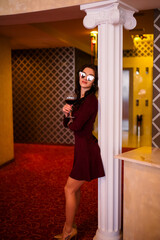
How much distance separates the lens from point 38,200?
10.4ft

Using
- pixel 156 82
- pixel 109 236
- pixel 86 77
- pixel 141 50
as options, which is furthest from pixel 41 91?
pixel 109 236

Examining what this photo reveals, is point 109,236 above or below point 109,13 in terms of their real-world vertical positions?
below

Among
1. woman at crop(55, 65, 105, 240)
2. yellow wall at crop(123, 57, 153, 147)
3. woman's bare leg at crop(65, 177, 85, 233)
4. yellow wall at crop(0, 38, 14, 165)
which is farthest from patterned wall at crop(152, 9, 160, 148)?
yellow wall at crop(123, 57, 153, 147)

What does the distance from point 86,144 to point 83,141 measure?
3cm

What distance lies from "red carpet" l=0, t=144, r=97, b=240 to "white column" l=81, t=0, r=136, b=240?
0.38 meters

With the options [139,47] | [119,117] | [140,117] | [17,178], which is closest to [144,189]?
[119,117]

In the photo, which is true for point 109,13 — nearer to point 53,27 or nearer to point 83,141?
point 83,141

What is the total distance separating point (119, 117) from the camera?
2.15m

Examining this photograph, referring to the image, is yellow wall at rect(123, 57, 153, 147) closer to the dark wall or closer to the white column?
the dark wall

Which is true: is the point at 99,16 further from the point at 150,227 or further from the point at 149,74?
the point at 149,74

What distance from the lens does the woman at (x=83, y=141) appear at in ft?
6.54

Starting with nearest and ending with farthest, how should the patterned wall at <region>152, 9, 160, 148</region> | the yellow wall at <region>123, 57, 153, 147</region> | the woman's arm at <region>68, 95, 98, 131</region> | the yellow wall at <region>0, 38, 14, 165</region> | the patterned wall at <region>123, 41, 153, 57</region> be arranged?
the woman's arm at <region>68, 95, 98, 131</region> → the patterned wall at <region>152, 9, 160, 148</region> → the yellow wall at <region>0, 38, 14, 165</region> → the patterned wall at <region>123, 41, 153, 57</region> → the yellow wall at <region>123, 57, 153, 147</region>

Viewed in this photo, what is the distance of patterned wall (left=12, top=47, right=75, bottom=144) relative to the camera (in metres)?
6.32

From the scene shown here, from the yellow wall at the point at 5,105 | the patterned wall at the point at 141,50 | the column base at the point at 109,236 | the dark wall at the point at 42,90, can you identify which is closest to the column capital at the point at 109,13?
the column base at the point at 109,236
